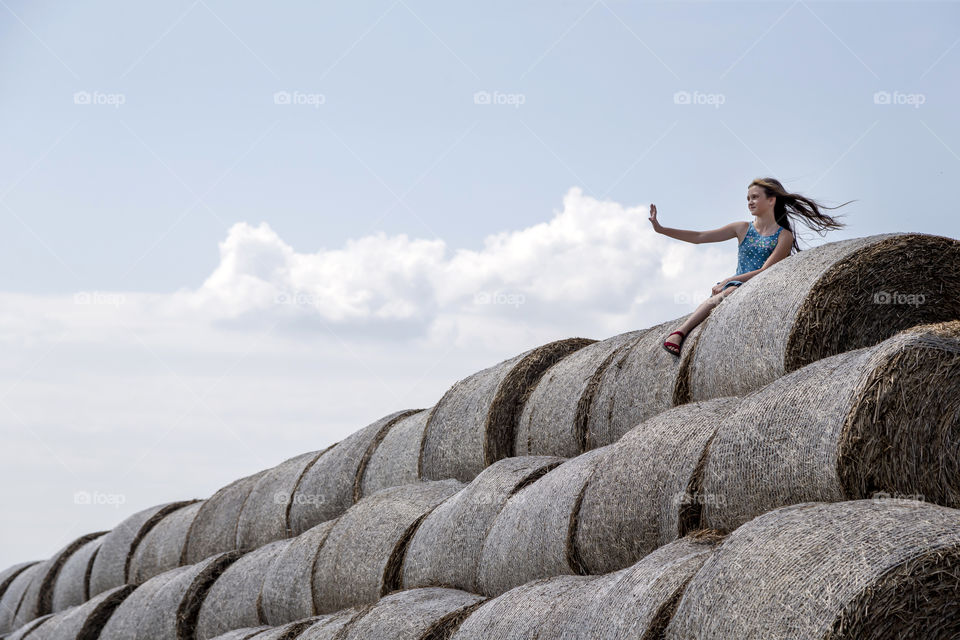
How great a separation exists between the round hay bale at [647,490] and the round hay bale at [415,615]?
741 millimetres

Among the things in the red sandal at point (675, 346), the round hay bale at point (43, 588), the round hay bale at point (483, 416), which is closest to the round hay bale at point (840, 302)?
the red sandal at point (675, 346)

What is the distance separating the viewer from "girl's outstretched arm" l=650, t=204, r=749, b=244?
5.82 metres

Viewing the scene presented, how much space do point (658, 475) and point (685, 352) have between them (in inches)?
45.9

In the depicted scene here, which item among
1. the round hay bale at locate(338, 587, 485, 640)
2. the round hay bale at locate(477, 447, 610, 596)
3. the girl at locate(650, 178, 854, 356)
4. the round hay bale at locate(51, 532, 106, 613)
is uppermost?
the girl at locate(650, 178, 854, 356)

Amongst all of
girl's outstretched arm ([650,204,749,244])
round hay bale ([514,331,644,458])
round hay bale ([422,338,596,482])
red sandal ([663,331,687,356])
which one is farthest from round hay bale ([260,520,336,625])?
girl's outstretched arm ([650,204,749,244])

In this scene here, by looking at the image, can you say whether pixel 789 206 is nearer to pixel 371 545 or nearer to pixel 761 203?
pixel 761 203

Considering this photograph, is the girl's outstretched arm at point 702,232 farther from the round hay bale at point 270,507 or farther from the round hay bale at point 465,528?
the round hay bale at point 270,507

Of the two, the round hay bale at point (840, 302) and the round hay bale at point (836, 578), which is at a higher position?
the round hay bale at point (840, 302)

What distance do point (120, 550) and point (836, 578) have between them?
29.9 ft

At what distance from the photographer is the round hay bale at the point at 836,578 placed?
238cm

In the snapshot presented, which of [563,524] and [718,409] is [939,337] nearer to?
[718,409]

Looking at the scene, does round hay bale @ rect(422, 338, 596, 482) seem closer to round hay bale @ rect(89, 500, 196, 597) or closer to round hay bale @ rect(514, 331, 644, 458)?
round hay bale @ rect(514, 331, 644, 458)

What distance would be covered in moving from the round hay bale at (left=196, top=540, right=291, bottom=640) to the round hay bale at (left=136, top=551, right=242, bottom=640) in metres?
0.07

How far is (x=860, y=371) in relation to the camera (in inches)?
124
